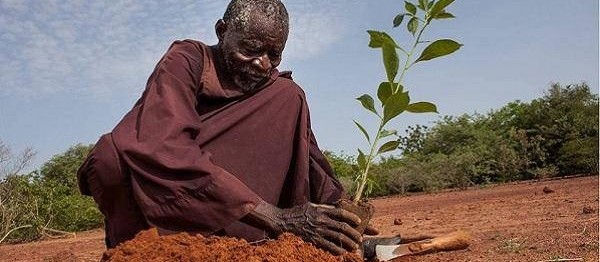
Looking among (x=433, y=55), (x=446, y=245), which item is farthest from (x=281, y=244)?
(x=446, y=245)

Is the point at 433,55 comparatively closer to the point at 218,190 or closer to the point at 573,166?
the point at 218,190

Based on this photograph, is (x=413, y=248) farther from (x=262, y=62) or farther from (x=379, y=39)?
(x=262, y=62)

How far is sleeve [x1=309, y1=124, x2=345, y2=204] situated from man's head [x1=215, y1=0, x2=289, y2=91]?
1.50ft

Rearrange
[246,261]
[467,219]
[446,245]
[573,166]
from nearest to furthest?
[246,261] < [446,245] < [467,219] < [573,166]

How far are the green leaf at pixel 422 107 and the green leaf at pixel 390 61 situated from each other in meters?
0.12

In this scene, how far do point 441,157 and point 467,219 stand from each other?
541 inches

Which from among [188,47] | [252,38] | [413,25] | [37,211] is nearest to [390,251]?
[413,25]

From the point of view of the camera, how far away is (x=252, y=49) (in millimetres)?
2113

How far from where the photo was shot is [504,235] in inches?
196

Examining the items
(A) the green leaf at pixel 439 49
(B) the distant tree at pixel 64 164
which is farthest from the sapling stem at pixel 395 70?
(B) the distant tree at pixel 64 164

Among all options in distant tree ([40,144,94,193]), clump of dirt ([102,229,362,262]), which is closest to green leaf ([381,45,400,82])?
clump of dirt ([102,229,362,262])

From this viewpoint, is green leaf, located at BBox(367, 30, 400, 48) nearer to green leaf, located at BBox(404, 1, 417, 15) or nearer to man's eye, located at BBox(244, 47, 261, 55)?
green leaf, located at BBox(404, 1, 417, 15)

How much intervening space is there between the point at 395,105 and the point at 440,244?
1008 mm

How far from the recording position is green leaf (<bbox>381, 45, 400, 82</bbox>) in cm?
213
